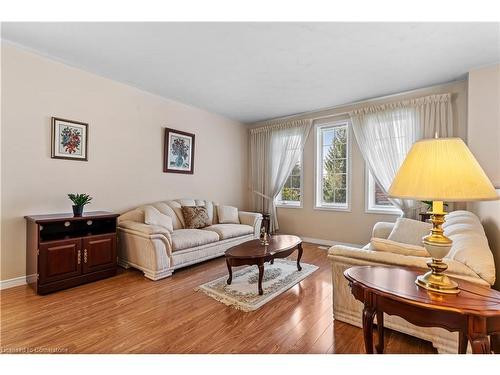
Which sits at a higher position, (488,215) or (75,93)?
(75,93)

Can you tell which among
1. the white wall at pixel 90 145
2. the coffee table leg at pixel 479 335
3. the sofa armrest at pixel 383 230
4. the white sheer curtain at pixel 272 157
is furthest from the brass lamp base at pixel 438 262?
the white sheer curtain at pixel 272 157

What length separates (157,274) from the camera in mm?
2902

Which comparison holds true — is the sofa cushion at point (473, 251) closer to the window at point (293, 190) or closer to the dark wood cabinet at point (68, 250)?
the window at point (293, 190)

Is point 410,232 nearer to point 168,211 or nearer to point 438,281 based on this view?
point 438,281

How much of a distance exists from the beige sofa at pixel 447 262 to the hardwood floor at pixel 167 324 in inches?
4.7

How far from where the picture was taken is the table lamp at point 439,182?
1098 mm

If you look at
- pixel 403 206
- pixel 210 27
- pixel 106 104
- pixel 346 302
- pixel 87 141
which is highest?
pixel 210 27

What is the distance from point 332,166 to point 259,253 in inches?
112

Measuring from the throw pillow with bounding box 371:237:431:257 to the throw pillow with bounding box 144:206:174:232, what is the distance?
2.66 m

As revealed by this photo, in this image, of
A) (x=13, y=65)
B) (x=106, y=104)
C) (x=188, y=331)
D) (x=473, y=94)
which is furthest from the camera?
(x=106, y=104)

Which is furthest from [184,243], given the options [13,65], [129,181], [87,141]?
[13,65]

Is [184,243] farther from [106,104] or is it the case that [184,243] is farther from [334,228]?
[334,228]

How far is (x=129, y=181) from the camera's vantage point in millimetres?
3693

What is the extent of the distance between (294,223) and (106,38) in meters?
4.29
